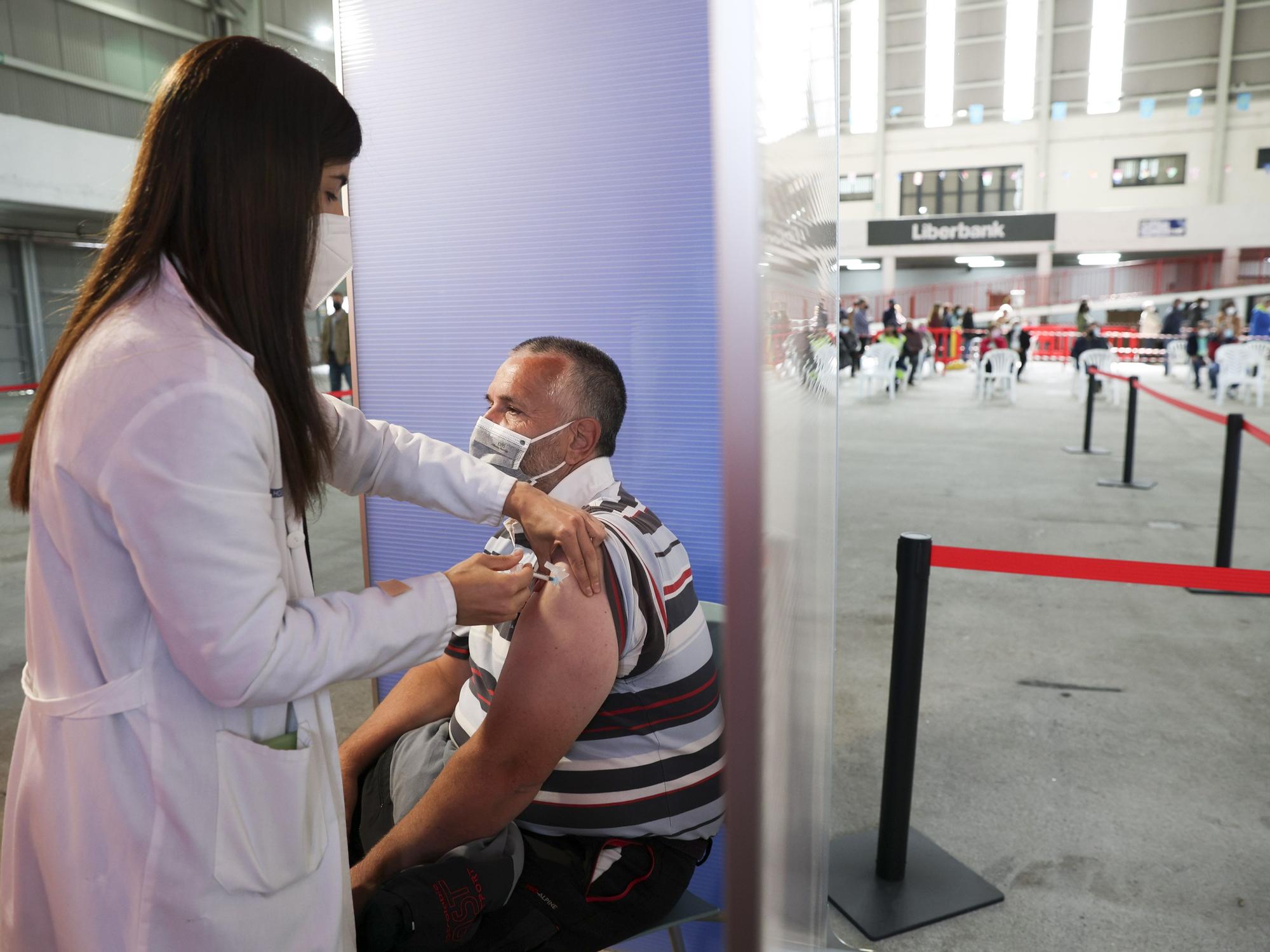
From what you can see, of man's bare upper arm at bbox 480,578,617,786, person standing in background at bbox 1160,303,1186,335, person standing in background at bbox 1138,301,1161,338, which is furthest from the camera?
person standing in background at bbox 1138,301,1161,338

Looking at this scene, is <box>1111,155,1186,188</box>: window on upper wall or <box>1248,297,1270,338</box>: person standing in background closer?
<box>1248,297,1270,338</box>: person standing in background

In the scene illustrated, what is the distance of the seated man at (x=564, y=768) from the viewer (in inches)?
50.4

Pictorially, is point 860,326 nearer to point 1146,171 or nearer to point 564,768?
point 1146,171

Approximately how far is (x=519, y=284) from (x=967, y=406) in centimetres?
1195

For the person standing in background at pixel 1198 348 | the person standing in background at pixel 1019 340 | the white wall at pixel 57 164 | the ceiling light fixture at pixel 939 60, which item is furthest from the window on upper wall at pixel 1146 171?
the white wall at pixel 57 164

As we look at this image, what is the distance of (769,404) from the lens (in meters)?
0.56

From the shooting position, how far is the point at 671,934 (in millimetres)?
1618

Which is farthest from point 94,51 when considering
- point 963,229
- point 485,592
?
point 963,229

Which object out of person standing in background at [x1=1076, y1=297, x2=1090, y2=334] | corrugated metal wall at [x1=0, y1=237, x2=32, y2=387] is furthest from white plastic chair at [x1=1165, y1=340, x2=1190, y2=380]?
corrugated metal wall at [x1=0, y1=237, x2=32, y2=387]

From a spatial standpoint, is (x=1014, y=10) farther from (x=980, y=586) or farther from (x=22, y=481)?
(x=22, y=481)

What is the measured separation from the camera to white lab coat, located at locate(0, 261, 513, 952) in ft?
2.69

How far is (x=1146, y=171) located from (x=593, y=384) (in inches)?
1079

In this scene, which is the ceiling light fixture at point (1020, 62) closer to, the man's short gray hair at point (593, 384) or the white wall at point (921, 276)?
the white wall at point (921, 276)

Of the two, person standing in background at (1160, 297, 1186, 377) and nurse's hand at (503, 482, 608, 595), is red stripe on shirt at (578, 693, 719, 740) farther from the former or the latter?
person standing in background at (1160, 297, 1186, 377)
